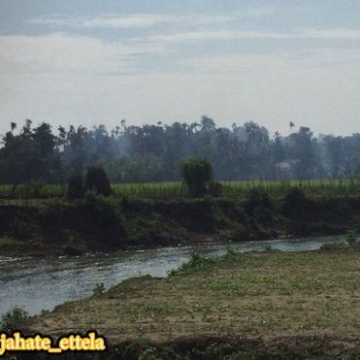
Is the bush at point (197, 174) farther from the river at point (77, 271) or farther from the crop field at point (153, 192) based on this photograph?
the river at point (77, 271)

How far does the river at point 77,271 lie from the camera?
26.8m

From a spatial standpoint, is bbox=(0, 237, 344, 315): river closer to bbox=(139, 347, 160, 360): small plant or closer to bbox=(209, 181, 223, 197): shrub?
bbox=(139, 347, 160, 360): small plant

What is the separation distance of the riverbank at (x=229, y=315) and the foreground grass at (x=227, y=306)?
0.9 inches

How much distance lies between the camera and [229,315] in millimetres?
17516

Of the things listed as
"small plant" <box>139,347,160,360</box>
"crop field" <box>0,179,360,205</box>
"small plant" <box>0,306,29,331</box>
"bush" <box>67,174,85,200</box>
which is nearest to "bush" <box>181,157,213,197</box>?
"crop field" <box>0,179,360,205</box>

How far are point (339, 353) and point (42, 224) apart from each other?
114 feet

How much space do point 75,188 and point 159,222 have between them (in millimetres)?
6452

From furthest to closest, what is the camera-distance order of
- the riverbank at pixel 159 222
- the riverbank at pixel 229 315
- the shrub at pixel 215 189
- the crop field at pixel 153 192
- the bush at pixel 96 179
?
the shrub at pixel 215 189
the crop field at pixel 153 192
the bush at pixel 96 179
the riverbank at pixel 159 222
the riverbank at pixel 229 315

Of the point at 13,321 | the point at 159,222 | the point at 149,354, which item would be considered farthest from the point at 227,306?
the point at 159,222

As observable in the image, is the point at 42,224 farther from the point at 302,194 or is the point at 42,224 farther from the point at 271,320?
the point at 271,320

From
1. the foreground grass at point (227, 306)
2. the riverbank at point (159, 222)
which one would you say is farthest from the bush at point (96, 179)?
the foreground grass at point (227, 306)

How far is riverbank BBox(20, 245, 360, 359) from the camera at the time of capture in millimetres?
15172

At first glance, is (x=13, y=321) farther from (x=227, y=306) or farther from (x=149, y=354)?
(x=227, y=306)

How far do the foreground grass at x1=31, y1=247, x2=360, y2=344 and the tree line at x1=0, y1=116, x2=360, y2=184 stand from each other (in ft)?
165
